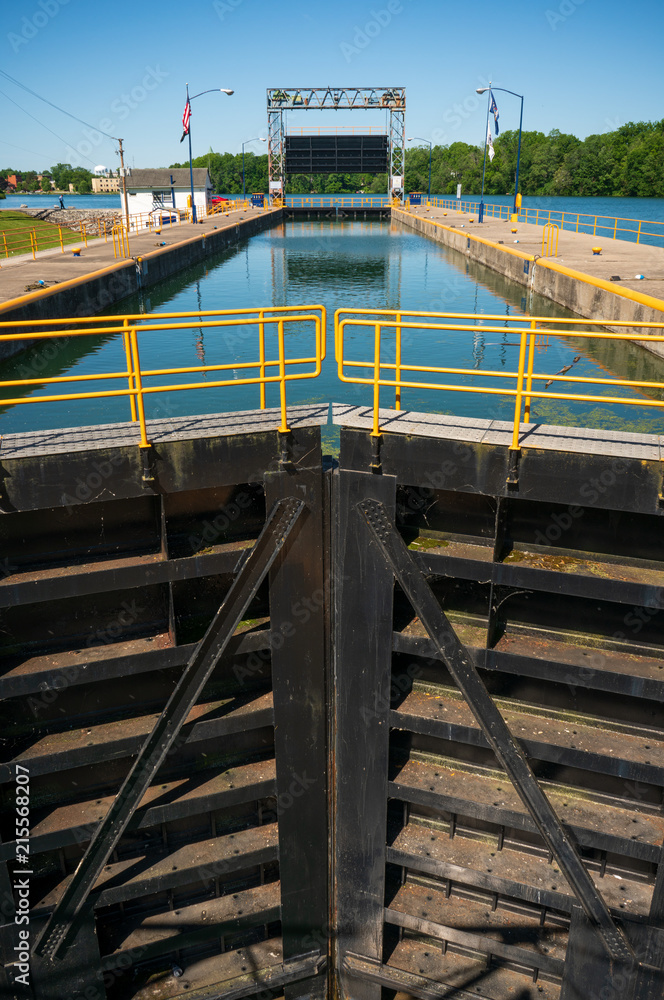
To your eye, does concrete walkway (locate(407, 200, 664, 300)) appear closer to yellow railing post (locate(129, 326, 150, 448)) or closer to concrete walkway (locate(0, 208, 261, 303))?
yellow railing post (locate(129, 326, 150, 448))

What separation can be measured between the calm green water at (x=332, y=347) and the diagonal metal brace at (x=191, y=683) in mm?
2437

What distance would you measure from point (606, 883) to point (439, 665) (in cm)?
240

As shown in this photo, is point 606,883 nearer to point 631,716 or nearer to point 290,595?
point 631,716

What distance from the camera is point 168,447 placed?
5816 millimetres

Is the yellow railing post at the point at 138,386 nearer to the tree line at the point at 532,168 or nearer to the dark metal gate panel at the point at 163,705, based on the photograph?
the dark metal gate panel at the point at 163,705

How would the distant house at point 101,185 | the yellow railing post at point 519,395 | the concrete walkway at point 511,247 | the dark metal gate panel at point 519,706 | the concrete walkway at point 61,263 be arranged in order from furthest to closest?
the distant house at point 101,185
the concrete walkway at point 61,263
the concrete walkway at point 511,247
the dark metal gate panel at point 519,706
the yellow railing post at point 519,395

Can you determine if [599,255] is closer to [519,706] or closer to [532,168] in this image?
[519,706]

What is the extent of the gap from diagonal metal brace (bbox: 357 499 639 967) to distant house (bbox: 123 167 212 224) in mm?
67261

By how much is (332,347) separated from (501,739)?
14437mm

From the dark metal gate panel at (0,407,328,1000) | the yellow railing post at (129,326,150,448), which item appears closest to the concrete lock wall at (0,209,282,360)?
the dark metal gate panel at (0,407,328,1000)

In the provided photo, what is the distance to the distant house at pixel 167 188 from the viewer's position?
65.9 metres

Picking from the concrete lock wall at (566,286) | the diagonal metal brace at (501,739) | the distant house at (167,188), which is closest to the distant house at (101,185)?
the distant house at (167,188)

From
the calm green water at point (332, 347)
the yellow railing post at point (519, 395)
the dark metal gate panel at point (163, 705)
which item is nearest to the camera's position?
the yellow railing post at point (519, 395)

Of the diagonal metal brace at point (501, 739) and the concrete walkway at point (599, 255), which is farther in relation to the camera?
the concrete walkway at point (599, 255)
